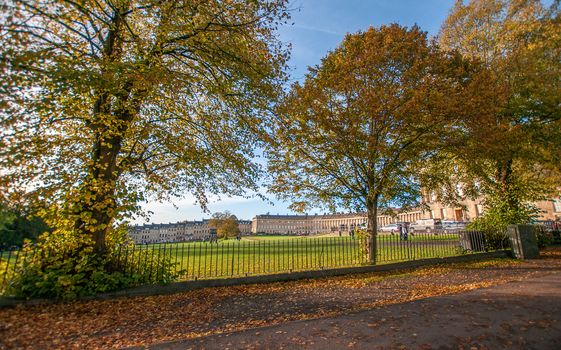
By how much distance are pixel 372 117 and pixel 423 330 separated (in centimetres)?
898

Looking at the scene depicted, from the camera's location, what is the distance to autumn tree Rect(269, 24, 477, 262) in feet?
38.3

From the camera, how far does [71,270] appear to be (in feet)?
24.6

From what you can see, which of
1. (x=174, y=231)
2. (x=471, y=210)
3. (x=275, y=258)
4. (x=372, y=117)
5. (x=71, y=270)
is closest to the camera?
(x=71, y=270)

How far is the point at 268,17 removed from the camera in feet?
29.8

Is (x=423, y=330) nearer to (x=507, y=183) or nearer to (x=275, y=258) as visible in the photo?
(x=275, y=258)

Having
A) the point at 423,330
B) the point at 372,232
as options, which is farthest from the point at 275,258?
the point at 423,330

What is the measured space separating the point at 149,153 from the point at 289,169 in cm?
617

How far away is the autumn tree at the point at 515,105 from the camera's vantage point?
1466 cm

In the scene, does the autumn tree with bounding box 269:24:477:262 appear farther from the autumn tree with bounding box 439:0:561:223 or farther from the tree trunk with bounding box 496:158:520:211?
the tree trunk with bounding box 496:158:520:211

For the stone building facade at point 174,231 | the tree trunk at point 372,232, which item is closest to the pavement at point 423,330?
the tree trunk at point 372,232

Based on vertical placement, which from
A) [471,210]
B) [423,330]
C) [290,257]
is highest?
[471,210]

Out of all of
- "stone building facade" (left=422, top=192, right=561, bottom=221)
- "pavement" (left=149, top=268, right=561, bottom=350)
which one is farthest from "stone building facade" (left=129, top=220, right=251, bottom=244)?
"pavement" (left=149, top=268, right=561, bottom=350)

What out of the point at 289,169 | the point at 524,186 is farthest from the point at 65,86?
the point at 524,186

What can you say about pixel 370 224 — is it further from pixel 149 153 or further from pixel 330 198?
pixel 149 153
